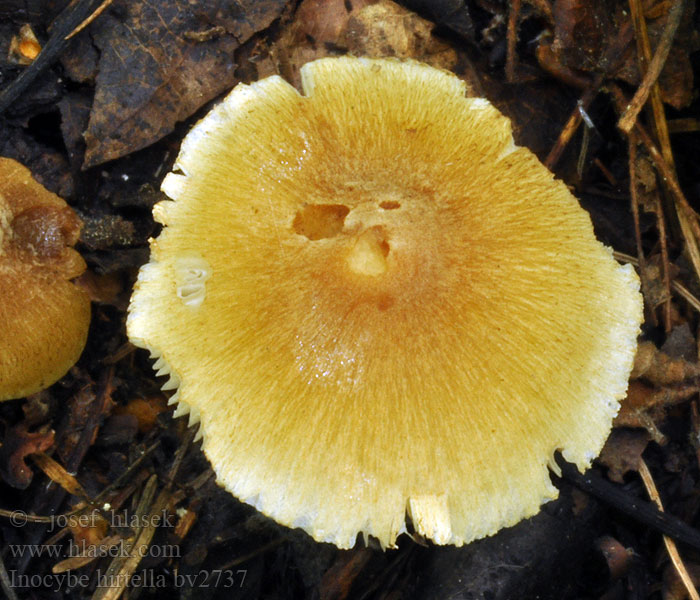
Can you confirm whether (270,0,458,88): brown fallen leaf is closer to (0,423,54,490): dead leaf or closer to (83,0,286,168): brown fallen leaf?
(83,0,286,168): brown fallen leaf

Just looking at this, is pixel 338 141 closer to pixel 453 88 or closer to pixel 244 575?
pixel 453 88

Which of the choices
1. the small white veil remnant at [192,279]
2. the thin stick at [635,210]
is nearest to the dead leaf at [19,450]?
the small white veil remnant at [192,279]

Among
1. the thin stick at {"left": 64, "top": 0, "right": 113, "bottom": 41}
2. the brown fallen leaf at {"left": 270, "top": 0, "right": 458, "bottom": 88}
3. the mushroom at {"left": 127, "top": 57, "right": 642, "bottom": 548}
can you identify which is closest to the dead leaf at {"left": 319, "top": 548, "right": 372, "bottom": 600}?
the mushroom at {"left": 127, "top": 57, "right": 642, "bottom": 548}

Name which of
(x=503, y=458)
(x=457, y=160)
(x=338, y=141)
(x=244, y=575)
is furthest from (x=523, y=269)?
(x=244, y=575)

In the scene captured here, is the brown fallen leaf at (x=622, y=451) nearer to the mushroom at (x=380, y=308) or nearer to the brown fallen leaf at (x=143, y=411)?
the mushroom at (x=380, y=308)

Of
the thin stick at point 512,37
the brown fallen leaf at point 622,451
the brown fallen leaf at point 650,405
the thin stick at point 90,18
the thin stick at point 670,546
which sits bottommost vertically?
the thin stick at point 670,546

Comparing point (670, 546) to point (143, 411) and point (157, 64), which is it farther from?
point (157, 64)
